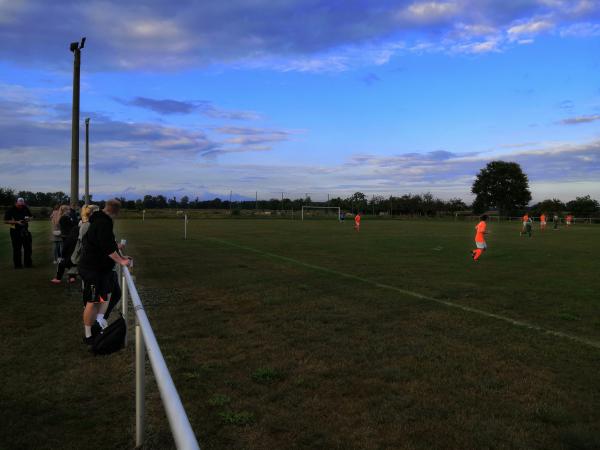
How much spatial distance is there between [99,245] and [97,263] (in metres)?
0.26

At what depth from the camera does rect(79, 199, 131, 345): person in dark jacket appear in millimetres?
5793

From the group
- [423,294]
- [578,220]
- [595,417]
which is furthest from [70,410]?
[578,220]

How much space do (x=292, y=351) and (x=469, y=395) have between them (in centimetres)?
207

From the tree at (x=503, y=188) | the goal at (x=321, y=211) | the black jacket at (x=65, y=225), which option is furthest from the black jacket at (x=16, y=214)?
the tree at (x=503, y=188)

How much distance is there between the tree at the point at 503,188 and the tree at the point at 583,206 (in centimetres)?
837

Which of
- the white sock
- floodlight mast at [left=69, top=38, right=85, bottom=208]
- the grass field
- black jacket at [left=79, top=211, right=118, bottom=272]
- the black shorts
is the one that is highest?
floodlight mast at [left=69, top=38, right=85, bottom=208]

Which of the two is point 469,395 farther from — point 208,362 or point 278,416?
point 208,362

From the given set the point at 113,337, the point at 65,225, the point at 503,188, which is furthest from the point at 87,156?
the point at 503,188

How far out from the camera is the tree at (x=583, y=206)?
82450mm

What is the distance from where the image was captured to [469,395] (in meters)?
4.40

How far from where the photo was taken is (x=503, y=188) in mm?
101500

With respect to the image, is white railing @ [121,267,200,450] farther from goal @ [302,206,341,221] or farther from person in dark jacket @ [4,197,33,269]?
goal @ [302,206,341,221]

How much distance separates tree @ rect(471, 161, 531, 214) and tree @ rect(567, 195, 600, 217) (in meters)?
8.37

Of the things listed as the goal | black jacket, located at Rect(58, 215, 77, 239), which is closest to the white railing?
black jacket, located at Rect(58, 215, 77, 239)
